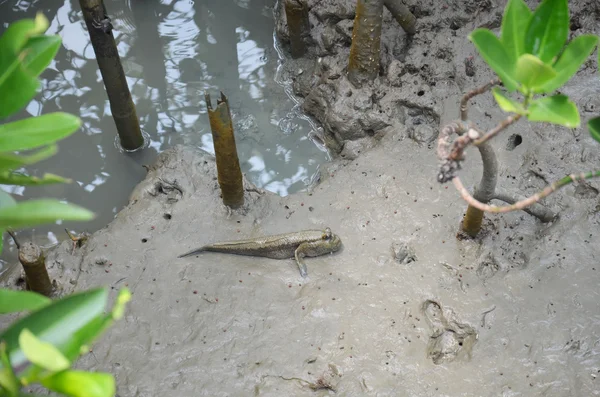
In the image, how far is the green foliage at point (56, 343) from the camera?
0.99m

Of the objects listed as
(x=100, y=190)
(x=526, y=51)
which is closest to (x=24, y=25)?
(x=526, y=51)

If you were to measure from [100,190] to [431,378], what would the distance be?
12.5 feet

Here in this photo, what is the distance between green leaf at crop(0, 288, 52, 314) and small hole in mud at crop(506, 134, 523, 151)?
460cm

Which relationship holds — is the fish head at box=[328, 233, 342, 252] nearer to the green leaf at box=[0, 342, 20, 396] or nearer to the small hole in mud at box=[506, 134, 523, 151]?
the small hole in mud at box=[506, 134, 523, 151]

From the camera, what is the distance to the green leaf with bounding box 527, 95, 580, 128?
154cm

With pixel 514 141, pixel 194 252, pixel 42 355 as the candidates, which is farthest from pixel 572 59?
pixel 194 252

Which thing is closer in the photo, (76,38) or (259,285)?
(259,285)

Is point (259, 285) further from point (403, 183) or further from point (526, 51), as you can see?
point (526, 51)

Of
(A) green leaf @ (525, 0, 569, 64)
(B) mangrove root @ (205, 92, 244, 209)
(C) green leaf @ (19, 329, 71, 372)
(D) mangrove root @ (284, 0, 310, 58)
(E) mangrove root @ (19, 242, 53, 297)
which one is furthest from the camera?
(D) mangrove root @ (284, 0, 310, 58)

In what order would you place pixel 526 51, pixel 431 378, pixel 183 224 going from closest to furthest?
pixel 526 51 → pixel 431 378 → pixel 183 224

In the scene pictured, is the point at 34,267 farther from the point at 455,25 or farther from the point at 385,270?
the point at 455,25

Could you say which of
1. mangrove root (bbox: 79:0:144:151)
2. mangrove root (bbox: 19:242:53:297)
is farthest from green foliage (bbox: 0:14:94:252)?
mangrove root (bbox: 79:0:144:151)

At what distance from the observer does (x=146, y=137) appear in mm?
6363

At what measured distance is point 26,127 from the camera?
1300 millimetres
